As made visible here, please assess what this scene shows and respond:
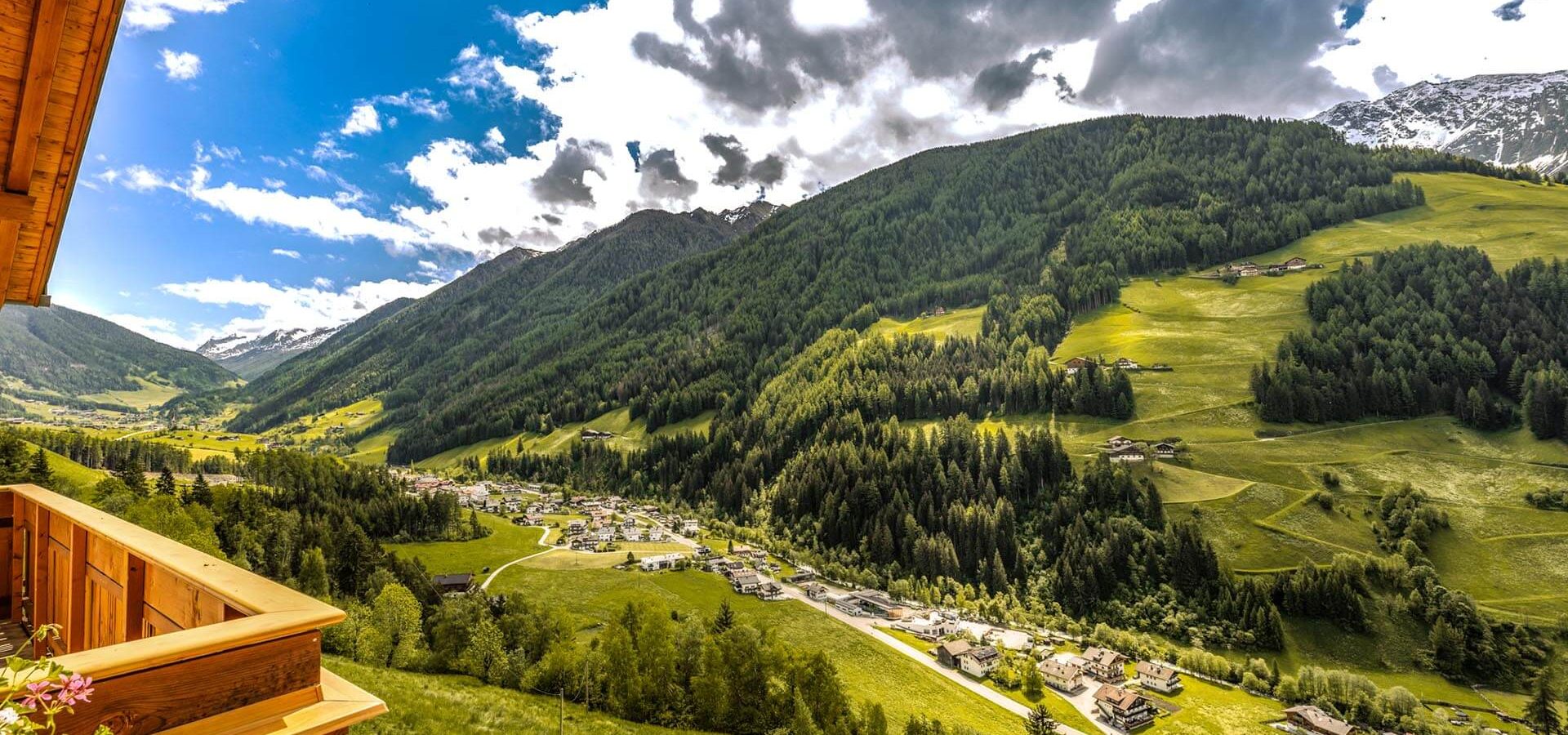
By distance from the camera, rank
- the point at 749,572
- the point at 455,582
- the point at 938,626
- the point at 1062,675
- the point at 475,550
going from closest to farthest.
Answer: the point at 1062,675
the point at 455,582
the point at 938,626
the point at 749,572
the point at 475,550

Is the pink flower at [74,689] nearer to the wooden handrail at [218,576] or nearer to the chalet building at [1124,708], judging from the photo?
the wooden handrail at [218,576]

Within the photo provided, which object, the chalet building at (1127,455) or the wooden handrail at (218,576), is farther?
the chalet building at (1127,455)

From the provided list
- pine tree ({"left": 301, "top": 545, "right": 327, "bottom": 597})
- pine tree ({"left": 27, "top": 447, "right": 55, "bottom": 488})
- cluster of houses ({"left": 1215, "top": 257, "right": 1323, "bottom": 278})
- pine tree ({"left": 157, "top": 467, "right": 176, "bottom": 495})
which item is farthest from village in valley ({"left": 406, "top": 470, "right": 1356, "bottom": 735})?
cluster of houses ({"left": 1215, "top": 257, "right": 1323, "bottom": 278})

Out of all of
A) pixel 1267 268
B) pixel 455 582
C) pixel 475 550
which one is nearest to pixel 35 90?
pixel 455 582

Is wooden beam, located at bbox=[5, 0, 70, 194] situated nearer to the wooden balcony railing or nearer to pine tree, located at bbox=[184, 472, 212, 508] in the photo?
the wooden balcony railing

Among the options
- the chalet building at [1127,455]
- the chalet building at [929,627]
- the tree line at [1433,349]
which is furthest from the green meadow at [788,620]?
the tree line at [1433,349]

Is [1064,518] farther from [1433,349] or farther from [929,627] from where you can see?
[1433,349]
